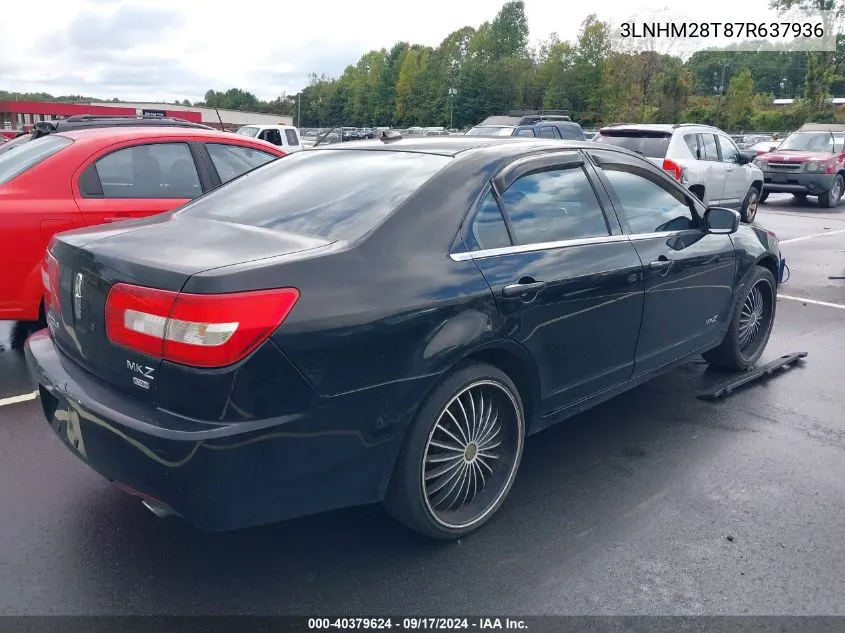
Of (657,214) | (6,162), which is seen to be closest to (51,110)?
(6,162)

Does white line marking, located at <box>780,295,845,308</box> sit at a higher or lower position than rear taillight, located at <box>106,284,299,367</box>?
lower

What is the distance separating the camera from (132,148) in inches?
219

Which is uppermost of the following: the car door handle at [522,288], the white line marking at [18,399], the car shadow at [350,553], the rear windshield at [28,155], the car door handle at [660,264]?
the rear windshield at [28,155]

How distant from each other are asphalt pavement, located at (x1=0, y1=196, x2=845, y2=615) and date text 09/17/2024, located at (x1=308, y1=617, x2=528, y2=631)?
5 cm

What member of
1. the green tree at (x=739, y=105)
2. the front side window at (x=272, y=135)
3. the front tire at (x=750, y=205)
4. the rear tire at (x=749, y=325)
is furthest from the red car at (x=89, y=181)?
the green tree at (x=739, y=105)

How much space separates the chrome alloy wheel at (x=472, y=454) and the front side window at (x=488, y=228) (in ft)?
1.89

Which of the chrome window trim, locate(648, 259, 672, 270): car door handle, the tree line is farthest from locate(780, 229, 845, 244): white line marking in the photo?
the tree line

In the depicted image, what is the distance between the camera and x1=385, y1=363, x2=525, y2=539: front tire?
280cm

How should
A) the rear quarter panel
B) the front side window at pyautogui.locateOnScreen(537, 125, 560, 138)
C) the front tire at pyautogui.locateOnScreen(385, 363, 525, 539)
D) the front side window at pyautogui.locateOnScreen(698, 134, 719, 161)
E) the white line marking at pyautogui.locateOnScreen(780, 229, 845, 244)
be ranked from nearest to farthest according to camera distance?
1. the front tire at pyautogui.locateOnScreen(385, 363, 525, 539)
2. the rear quarter panel
3. the white line marking at pyautogui.locateOnScreen(780, 229, 845, 244)
4. the front side window at pyautogui.locateOnScreen(698, 134, 719, 161)
5. the front side window at pyautogui.locateOnScreen(537, 125, 560, 138)

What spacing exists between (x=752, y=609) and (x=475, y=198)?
6.18ft

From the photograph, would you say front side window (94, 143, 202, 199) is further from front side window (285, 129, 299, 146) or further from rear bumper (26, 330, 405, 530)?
front side window (285, 129, 299, 146)

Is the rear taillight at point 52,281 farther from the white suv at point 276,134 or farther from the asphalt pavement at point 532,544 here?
the white suv at point 276,134

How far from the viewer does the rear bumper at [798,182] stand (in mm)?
16844

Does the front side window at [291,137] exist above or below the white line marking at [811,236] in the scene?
above
